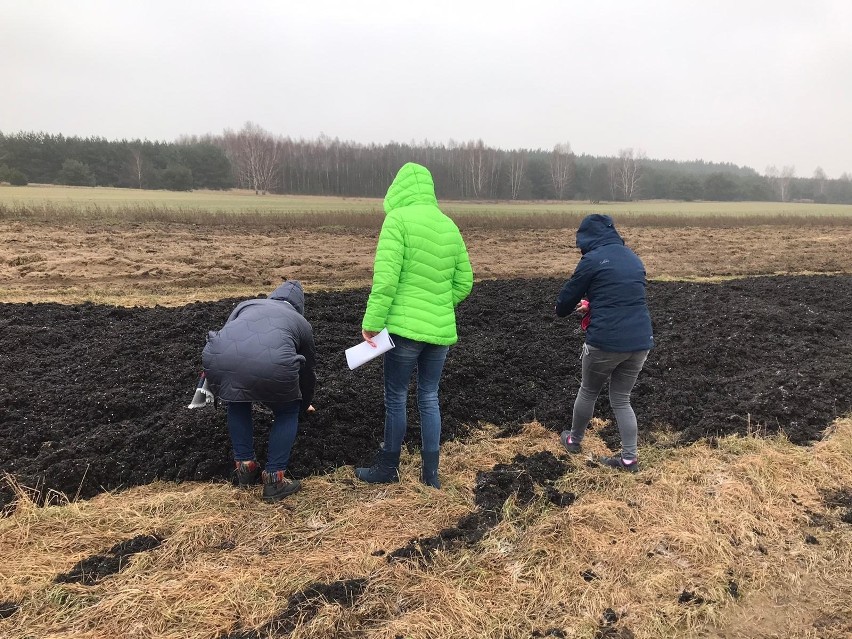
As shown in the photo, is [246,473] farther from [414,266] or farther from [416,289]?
[414,266]

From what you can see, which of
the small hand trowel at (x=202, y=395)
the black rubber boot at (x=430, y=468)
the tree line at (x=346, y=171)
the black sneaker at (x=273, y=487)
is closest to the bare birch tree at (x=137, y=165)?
the tree line at (x=346, y=171)

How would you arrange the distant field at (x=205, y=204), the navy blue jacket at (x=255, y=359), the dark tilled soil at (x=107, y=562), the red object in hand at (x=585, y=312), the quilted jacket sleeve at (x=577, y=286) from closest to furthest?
1. the dark tilled soil at (x=107, y=562)
2. the navy blue jacket at (x=255, y=359)
3. the quilted jacket sleeve at (x=577, y=286)
4. the red object in hand at (x=585, y=312)
5. the distant field at (x=205, y=204)

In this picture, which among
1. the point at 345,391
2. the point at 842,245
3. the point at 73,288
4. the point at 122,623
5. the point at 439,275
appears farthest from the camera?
the point at 842,245

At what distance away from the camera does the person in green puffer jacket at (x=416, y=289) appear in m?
3.02

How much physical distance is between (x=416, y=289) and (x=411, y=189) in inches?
26.3

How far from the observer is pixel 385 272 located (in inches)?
117

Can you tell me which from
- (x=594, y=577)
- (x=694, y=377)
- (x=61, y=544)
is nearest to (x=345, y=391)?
(x=61, y=544)

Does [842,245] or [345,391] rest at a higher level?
[842,245]

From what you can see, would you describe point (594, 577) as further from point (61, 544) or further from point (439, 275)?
point (61, 544)

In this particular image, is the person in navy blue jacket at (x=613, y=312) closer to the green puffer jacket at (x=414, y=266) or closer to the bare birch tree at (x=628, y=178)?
the green puffer jacket at (x=414, y=266)

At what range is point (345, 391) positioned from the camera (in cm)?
473

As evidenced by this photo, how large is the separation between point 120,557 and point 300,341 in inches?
62.8

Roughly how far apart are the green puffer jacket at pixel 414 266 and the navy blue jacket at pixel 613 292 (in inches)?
36.7

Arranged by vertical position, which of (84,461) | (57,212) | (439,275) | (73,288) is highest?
(57,212)
